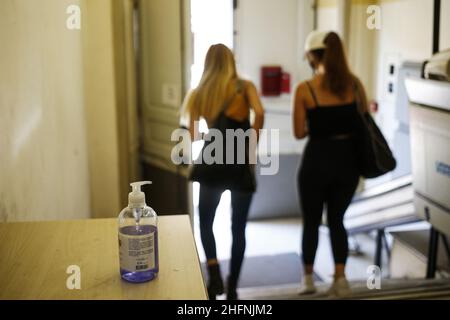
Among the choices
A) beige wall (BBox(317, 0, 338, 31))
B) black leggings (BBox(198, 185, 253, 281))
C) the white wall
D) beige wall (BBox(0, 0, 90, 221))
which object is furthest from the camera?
the white wall

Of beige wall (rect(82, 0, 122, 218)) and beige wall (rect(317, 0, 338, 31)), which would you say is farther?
beige wall (rect(317, 0, 338, 31))

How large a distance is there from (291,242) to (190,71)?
1612mm

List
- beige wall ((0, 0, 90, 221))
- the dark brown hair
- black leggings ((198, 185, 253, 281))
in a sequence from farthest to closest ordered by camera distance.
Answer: black leggings ((198, 185, 253, 281)), the dark brown hair, beige wall ((0, 0, 90, 221))

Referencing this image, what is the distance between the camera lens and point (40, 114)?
5.07 feet

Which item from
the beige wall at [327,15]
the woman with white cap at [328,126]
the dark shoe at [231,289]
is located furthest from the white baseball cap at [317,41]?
the beige wall at [327,15]

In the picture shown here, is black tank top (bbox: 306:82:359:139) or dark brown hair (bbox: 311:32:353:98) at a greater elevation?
dark brown hair (bbox: 311:32:353:98)

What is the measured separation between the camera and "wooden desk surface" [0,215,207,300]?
0.94 metres

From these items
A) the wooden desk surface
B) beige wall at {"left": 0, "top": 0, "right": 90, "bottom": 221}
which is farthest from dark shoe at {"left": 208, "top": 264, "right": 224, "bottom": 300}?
the wooden desk surface

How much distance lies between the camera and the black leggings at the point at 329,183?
2.11 metres

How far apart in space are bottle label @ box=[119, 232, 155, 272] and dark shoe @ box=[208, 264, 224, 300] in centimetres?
138

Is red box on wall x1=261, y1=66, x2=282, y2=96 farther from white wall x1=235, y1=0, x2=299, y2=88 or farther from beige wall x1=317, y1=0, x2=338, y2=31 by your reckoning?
beige wall x1=317, y1=0, x2=338, y2=31

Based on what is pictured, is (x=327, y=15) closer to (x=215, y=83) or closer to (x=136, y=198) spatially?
(x=215, y=83)

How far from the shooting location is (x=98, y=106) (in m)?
2.40

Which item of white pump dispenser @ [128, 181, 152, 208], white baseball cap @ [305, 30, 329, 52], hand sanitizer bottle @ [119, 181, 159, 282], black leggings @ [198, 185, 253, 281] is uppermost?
white baseball cap @ [305, 30, 329, 52]
